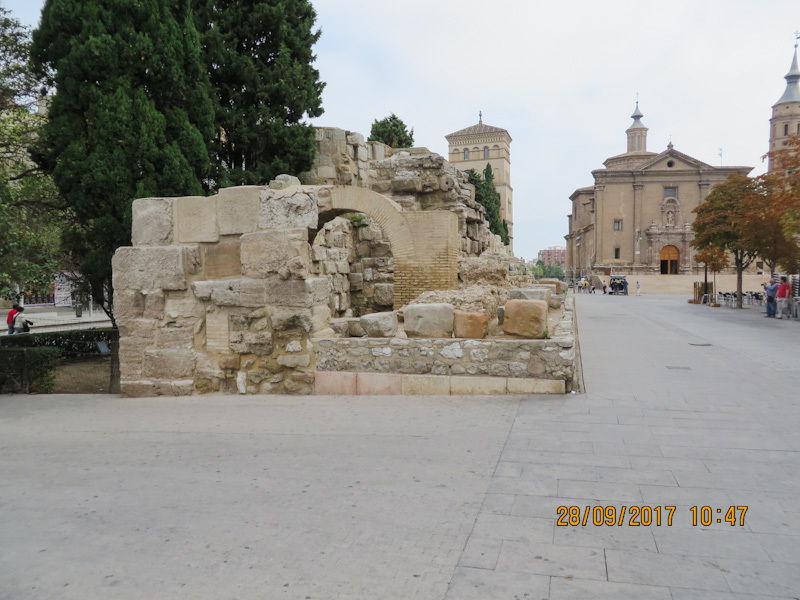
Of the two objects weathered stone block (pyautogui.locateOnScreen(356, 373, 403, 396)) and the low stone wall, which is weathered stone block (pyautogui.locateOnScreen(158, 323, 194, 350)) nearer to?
the low stone wall

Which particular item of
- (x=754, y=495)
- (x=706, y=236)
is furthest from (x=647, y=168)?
(x=754, y=495)

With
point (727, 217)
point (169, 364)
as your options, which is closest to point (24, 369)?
point (169, 364)

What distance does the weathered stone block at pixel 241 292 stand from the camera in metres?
6.68

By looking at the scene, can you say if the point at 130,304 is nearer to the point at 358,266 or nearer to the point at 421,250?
the point at 421,250

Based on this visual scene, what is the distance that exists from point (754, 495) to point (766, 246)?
21.5 m

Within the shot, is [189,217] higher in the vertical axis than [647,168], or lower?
lower

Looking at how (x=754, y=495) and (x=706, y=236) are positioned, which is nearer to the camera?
(x=754, y=495)

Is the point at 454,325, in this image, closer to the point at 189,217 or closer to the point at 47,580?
the point at 189,217

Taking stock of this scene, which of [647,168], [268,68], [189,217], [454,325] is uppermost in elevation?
[647,168]

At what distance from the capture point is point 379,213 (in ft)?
27.5

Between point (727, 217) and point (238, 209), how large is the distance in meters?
21.2

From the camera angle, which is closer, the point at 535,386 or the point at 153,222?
the point at 535,386

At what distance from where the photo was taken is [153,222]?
7141mm
